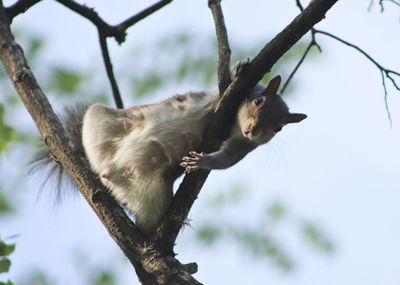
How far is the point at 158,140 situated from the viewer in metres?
3.80

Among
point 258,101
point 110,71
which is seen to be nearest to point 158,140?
point 258,101

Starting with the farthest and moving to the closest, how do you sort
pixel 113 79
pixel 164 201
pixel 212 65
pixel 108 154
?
pixel 212 65, pixel 113 79, pixel 108 154, pixel 164 201

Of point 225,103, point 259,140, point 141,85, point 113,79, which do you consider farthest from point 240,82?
point 141,85

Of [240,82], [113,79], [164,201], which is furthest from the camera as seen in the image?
[113,79]

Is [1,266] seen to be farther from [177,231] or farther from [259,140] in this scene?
[259,140]

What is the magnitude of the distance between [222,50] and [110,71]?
1594 millimetres

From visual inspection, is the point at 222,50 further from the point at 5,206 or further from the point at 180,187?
the point at 5,206

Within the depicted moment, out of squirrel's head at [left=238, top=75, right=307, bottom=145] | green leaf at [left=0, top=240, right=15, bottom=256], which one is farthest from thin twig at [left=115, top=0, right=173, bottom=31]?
green leaf at [left=0, top=240, right=15, bottom=256]

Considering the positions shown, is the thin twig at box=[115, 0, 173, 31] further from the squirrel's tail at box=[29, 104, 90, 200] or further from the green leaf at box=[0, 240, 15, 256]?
the green leaf at box=[0, 240, 15, 256]

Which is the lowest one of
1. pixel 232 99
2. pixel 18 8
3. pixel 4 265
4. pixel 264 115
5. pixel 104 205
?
pixel 4 265

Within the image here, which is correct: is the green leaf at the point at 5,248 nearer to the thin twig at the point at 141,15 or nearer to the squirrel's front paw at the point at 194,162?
the squirrel's front paw at the point at 194,162

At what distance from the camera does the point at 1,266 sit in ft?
8.38

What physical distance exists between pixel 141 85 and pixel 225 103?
4632 mm

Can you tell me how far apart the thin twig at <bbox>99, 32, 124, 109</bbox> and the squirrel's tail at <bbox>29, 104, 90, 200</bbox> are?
14.7 inches
